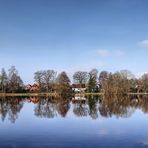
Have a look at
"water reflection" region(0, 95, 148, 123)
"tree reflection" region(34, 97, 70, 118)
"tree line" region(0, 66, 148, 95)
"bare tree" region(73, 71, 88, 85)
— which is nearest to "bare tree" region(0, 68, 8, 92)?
"tree line" region(0, 66, 148, 95)

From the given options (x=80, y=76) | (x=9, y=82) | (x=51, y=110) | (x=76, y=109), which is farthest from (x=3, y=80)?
(x=51, y=110)

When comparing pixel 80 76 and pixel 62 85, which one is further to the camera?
pixel 80 76

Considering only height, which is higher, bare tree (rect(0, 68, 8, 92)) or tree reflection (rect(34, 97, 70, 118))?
bare tree (rect(0, 68, 8, 92))

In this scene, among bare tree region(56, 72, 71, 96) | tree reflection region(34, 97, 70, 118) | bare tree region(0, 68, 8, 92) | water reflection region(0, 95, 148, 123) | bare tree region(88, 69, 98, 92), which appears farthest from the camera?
bare tree region(88, 69, 98, 92)

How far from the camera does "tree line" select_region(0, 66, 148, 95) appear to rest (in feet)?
306

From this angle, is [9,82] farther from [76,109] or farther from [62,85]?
[76,109]

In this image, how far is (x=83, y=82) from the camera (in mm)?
112938

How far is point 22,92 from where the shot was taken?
3930 inches

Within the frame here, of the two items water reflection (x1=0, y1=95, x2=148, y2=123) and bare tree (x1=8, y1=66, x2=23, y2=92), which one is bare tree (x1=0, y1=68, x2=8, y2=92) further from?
water reflection (x1=0, y1=95, x2=148, y2=123)

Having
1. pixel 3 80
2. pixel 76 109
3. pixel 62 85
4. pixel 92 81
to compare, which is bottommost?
pixel 76 109

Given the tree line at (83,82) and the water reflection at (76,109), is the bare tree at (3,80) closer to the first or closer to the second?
the tree line at (83,82)

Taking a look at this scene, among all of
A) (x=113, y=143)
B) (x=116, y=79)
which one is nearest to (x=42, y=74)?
(x=116, y=79)

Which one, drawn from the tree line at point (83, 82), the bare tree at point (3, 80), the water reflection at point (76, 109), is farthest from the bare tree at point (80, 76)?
the water reflection at point (76, 109)

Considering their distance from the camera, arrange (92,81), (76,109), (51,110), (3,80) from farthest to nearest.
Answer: (92,81) → (3,80) → (76,109) → (51,110)
